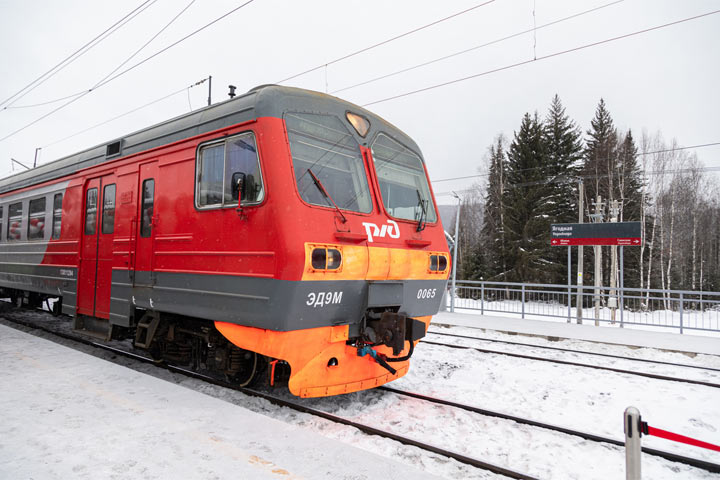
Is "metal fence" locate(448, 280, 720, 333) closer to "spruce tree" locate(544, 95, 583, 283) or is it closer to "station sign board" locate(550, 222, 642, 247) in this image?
"station sign board" locate(550, 222, 642, 247)

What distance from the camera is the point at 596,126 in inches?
1380

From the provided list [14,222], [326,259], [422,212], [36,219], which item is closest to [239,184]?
[326,259]

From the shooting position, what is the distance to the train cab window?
4496mm

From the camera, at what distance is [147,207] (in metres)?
5.96

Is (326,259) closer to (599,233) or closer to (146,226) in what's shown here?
(146,226)

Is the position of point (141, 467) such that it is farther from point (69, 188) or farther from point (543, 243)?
point (543, 243)

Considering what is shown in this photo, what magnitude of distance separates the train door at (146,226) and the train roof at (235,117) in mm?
422

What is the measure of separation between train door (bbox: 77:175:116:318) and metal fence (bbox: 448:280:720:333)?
10.4 m

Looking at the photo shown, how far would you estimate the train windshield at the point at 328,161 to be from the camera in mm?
4539

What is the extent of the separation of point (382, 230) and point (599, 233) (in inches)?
458

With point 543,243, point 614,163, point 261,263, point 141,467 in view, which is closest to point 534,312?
point 261,263

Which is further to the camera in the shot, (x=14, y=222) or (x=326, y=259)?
(x=14, y=222)

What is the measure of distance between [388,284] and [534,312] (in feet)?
35.6

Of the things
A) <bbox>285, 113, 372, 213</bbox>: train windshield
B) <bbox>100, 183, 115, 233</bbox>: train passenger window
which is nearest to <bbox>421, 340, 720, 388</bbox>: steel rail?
<bbox>285, 113, 372, 213</bbox>: train windshield
